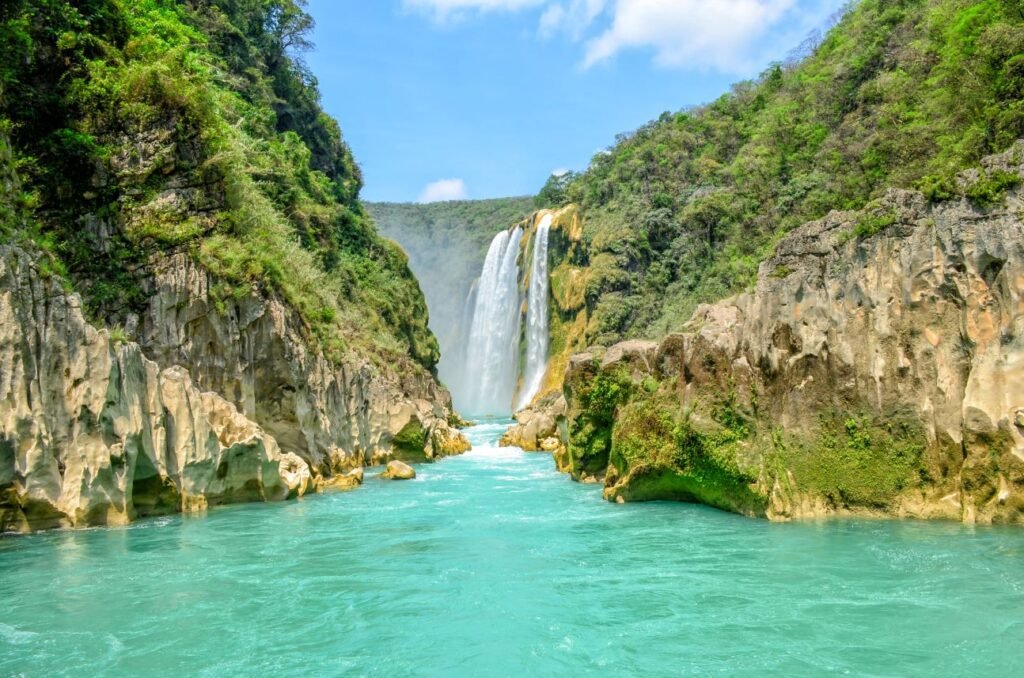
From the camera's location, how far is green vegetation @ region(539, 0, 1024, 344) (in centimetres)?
1984

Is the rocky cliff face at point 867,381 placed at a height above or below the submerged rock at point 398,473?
above

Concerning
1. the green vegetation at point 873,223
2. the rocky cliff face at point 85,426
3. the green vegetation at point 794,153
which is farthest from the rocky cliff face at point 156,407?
the green vegetation at point 794,153

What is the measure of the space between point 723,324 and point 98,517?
40.3 ft

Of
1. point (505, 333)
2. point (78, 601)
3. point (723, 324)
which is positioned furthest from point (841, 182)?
point (505, 333)

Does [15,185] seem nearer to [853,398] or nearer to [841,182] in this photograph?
[853,398]

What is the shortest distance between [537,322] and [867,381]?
141 feet

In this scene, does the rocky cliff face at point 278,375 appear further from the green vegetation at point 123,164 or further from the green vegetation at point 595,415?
the green vegetation at point 595,415

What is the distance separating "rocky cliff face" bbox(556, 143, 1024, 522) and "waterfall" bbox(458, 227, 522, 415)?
43.0 meters

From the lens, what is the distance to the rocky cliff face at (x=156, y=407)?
1131cm

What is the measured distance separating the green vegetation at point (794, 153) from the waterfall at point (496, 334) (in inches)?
306

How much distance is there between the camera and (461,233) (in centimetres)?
10338

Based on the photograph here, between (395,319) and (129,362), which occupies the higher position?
(395,319)

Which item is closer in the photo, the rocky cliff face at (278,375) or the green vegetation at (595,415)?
the rocky cliff face at (278,375)

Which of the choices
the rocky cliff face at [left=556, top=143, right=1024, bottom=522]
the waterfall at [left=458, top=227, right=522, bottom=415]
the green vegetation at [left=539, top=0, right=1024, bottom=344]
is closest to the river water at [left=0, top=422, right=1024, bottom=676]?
the rocky cliff face at [left=556, top=143, right=1024, bottom=522]
